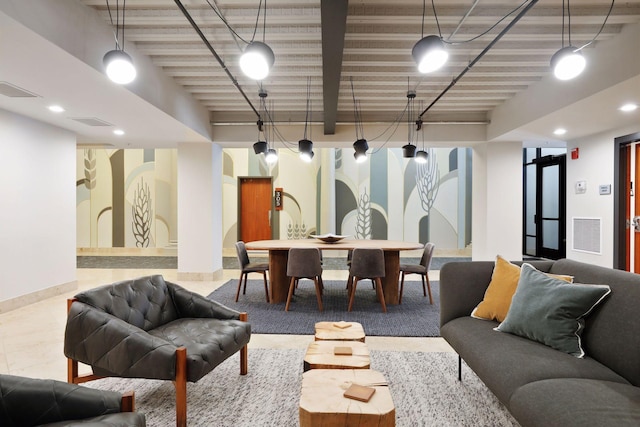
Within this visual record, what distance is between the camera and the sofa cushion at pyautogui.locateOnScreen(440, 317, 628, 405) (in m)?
1.63

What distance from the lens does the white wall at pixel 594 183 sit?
537 cm

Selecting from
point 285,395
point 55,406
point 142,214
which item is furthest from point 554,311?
point 142,214

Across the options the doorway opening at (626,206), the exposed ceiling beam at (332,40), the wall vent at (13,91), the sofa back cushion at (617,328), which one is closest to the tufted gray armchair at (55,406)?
the sofa back cushion at (617,328)

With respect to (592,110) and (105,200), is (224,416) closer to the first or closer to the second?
(592,110)

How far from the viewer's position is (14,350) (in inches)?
125

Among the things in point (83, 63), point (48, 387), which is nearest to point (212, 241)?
point (83, 63)

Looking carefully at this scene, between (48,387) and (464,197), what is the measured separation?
8936 millimetres

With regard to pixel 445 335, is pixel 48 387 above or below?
above

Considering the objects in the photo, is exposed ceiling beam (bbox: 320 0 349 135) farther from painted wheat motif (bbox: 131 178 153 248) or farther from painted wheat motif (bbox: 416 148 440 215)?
painted wheat motif (bbox: 131 178 153 248)

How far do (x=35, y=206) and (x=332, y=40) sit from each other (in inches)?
186

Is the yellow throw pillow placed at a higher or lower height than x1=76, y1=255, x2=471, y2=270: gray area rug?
higher

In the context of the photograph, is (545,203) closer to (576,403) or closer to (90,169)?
(576,403)

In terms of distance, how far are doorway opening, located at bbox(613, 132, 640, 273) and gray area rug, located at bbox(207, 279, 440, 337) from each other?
2732mm

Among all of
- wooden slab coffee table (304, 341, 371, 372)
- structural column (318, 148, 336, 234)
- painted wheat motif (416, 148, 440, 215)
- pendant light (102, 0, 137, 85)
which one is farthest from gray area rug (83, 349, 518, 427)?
painted wheat motif (416, 148, 440, 215)
